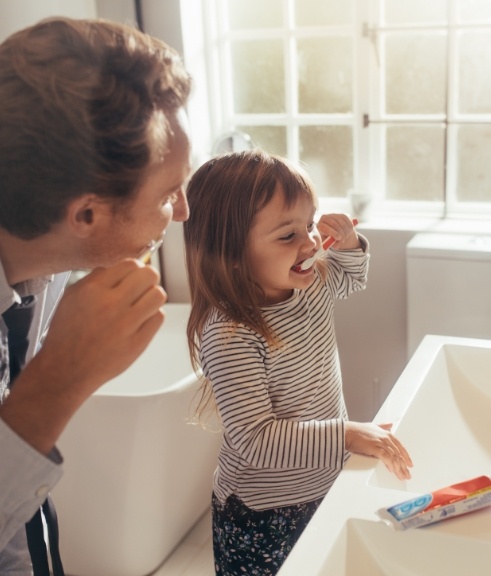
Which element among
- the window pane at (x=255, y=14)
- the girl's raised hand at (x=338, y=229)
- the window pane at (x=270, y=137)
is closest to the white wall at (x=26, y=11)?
the window pane at (x=255, y=14)

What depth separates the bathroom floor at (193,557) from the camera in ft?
7.30

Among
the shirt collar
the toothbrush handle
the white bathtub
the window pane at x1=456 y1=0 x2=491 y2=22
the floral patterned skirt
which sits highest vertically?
the window pane at x1=456 y1=0 x2=491 y2=22

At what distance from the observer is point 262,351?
140 centimetres

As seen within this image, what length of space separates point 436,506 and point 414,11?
179 cm

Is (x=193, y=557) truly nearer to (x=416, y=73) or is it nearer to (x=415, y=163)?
(x=415, y=163)

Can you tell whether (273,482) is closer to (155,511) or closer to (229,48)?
(155,511)

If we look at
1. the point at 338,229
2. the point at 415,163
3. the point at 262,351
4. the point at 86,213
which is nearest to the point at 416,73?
the point at 415,163

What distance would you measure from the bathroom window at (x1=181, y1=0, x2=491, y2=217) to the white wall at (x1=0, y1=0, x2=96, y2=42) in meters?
0.34

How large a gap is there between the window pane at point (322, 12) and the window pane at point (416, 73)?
16cm

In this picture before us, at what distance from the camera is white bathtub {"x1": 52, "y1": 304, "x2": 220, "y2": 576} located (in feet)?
6.86

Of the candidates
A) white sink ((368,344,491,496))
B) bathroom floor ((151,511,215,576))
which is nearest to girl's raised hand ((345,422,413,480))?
white sink ((368,344,491,496))

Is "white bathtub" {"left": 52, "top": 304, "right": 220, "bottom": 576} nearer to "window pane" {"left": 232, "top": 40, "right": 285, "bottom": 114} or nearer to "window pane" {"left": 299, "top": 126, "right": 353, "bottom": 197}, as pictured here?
"window pane" {"left": 299, "top": 126, "right": 353, "bottom": 197}

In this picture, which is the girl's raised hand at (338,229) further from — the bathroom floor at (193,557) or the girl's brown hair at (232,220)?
the bathroom floor at (193,557)

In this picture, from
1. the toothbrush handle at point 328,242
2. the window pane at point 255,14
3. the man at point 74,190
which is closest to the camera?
the man at point 74,190
